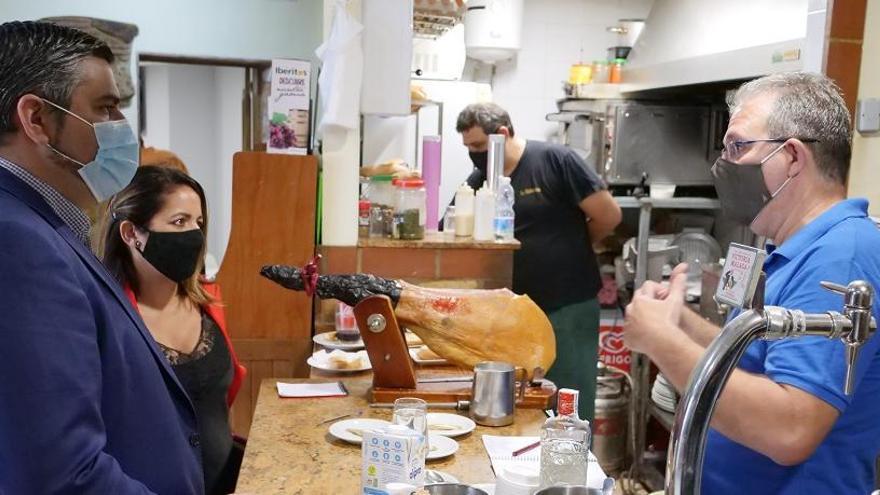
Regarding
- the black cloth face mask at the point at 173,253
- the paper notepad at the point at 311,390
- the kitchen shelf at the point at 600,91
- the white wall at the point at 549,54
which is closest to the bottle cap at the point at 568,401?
the paper notepad at the point at 311,390

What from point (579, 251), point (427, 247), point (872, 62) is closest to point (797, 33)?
point (872, 62)

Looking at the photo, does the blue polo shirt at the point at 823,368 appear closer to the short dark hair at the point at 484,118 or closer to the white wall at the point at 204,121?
the short dark hair at the point at 484,118

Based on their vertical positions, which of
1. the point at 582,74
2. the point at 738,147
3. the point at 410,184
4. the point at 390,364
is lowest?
the point at 390,364

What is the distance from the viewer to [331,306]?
3.06m

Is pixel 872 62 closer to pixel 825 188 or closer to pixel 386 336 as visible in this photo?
Answer: pixel 825 188

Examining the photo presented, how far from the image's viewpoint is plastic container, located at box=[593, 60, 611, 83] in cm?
505

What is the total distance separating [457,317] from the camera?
2.31 meters

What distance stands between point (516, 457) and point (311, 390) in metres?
0.76

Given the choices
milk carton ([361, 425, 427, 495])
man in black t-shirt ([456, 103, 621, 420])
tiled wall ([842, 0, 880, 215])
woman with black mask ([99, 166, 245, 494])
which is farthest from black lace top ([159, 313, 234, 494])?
tiled wall ([842, 0, 880, 215])

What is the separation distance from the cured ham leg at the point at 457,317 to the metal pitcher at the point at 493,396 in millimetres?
141

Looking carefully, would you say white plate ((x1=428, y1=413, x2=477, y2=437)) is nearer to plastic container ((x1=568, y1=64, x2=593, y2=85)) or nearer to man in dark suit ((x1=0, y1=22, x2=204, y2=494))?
man in dark suit ((x1=0, y1=22, x2=204, y2=494))

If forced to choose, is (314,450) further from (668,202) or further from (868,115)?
(668,202)

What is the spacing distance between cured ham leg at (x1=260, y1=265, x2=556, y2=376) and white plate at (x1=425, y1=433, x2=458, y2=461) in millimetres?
380

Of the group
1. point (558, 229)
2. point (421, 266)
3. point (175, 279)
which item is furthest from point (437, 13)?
point (175, 279)
